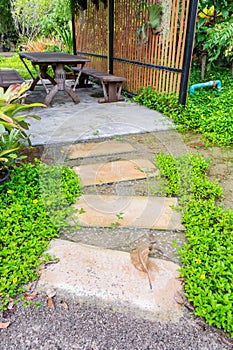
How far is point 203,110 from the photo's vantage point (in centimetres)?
415

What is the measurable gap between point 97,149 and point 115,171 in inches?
20.1

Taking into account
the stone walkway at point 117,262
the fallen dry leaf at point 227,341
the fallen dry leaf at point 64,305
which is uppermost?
the stone walkway at point 117,262

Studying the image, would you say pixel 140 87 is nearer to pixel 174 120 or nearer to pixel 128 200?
pixel 174 120


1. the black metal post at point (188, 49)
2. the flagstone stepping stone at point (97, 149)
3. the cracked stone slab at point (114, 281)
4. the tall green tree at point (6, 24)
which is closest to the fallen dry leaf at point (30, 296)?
the cracked stone slab at point (114, 281)

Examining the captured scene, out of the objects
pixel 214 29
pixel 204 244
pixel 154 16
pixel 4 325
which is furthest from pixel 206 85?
pixel 4 325

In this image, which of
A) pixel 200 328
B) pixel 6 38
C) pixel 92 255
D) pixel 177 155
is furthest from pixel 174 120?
pixel 6 38

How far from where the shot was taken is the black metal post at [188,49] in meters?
3.63

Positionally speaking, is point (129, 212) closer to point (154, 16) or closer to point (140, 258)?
point (140, 258)

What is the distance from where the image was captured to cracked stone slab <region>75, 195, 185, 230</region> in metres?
2.05

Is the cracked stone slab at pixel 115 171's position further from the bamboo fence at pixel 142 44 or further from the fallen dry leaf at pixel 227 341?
the bamboo fence at pixel 142 44

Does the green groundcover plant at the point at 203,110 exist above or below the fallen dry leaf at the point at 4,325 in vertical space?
above

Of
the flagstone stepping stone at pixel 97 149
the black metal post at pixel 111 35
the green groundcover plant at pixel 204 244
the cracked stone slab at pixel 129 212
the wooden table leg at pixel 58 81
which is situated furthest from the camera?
the black metal post at pixel 111 35

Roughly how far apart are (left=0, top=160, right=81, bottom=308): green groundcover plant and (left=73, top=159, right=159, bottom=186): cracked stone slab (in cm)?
12

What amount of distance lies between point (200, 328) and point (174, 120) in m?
3.12
